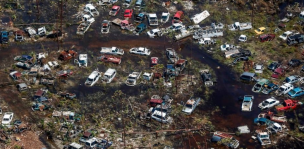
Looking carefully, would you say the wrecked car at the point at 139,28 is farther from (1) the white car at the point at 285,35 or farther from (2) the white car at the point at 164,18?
(1) the white car at the point at 285,35

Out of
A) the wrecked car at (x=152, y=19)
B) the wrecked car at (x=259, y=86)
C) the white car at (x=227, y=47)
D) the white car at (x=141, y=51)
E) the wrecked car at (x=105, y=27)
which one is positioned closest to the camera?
the wrecked car at (x=259, y=86)

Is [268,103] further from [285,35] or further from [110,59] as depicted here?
[110,59]

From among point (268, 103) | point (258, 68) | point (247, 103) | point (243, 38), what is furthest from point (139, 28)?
point (268, 103)

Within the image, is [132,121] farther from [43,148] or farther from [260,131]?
[260,131]

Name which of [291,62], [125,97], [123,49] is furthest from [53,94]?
[291,62]

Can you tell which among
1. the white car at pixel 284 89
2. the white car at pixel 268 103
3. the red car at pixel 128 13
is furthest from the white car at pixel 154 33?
the white car at pixel 268 103
